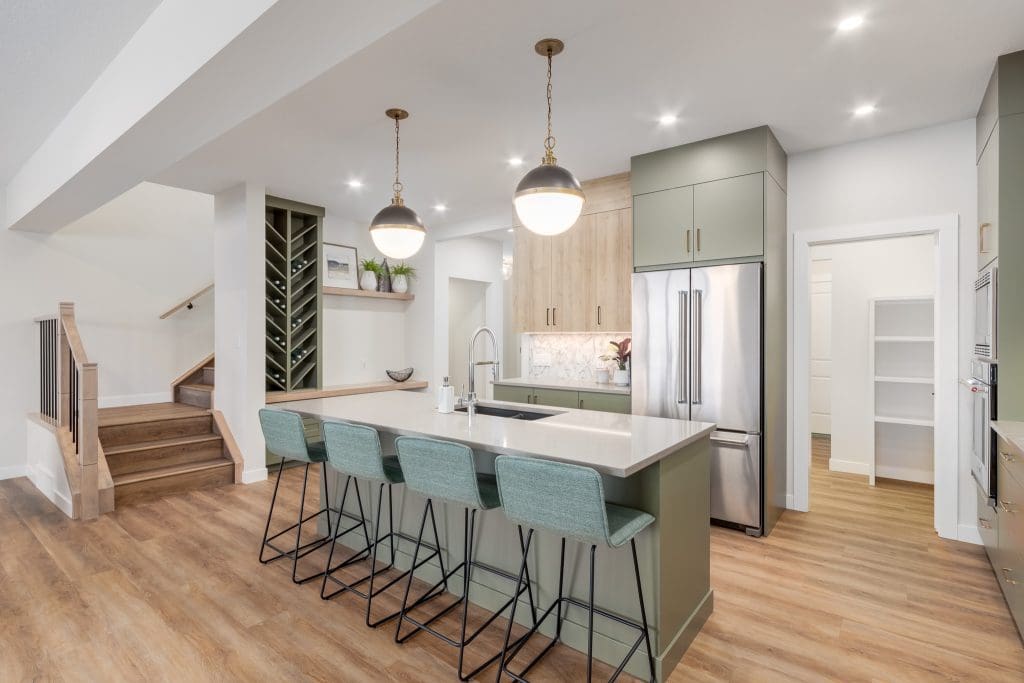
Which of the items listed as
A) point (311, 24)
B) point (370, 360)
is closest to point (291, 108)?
point (311, 24)

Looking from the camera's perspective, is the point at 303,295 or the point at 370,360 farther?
the point at 370,360

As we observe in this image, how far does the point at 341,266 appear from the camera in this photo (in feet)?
20.7

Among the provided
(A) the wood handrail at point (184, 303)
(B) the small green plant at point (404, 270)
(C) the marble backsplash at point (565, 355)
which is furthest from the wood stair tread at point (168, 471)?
(C) the marble backsplash at point (565, 355)

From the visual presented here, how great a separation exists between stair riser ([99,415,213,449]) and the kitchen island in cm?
305

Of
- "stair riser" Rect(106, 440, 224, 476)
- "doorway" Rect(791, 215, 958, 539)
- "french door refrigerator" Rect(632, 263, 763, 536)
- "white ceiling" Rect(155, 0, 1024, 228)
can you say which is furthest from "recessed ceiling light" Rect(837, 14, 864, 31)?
"stair riser" Rect(106, 440, 224, 476)

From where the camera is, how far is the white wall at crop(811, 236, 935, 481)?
488 cm

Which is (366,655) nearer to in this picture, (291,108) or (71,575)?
(71,575)

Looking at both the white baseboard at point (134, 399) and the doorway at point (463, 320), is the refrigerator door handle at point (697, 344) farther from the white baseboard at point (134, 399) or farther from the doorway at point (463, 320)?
the white baseboard at point (134, 399)

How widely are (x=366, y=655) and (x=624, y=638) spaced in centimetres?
108

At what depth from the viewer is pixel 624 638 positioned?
2195 millimetres

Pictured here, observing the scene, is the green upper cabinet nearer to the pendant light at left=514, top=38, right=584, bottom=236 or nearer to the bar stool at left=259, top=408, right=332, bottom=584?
the pendant light at left=514, top=38, right=584, bottom=236

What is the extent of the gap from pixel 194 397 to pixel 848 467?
6617 millimetres

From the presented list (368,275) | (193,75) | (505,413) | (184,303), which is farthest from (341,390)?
(193,75)

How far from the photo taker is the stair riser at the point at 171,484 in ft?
14.1
